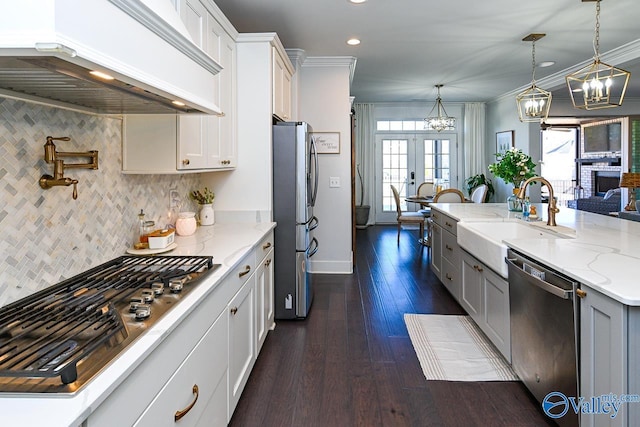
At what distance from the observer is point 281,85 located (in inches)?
156

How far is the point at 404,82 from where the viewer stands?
7.04 m

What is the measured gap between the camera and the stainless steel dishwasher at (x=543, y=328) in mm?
1831

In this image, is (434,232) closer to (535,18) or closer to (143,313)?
(535,18)

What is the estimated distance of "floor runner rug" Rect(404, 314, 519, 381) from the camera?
2.69 m

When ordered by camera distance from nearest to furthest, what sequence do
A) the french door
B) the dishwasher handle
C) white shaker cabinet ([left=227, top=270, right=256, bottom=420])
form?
1. the dishwasher handle
2. white shaker cabinet ([left=227, top=270, right=256, bottom=420])
3. the french door

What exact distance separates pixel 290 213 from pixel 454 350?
5.25ft

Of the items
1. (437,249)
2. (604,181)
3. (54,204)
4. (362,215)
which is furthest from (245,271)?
(604,181)

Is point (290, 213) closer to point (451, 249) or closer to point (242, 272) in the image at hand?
point (242, 272)

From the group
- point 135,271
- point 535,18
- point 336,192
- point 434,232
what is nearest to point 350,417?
point 135,271

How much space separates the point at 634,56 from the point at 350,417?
16.8ft

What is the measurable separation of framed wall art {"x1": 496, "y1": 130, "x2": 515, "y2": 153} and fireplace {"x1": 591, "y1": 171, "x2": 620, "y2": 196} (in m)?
3.33
